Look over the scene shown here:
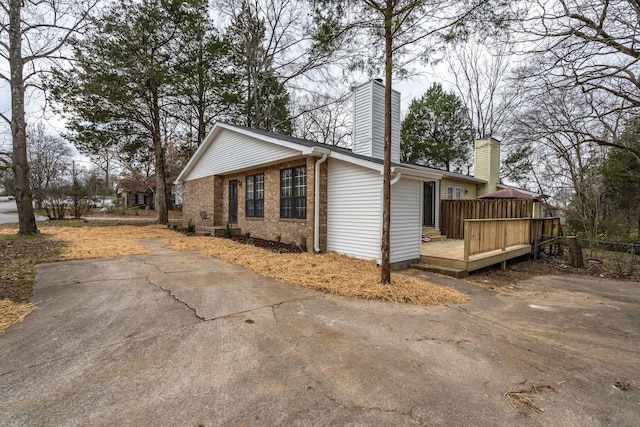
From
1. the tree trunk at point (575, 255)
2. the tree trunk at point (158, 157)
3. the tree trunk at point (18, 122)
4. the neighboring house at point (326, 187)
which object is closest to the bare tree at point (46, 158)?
the tree trunk at point (158, 157)

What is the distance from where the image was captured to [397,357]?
2.78 metres

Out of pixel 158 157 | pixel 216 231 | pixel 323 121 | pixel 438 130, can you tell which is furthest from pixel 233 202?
pixel 438 130

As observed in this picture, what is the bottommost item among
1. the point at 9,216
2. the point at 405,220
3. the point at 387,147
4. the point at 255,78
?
the point at 9,216

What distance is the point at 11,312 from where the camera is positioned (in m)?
3.70

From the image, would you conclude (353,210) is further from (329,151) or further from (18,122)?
(18,122)

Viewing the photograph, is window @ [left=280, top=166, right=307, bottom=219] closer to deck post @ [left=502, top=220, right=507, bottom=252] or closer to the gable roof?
the gable roof

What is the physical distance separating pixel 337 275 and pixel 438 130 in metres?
19.9

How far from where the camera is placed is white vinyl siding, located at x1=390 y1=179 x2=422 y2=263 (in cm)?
679

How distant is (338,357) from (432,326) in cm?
149

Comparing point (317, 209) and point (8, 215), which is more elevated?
point (317, 209)

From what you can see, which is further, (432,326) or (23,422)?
(432,326)

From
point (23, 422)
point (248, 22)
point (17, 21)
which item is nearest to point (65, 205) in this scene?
point (17, 21)

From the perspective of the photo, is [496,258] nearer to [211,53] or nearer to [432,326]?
[432,326]

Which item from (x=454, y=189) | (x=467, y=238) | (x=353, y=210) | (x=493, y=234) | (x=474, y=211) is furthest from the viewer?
(x=454, y=189)
